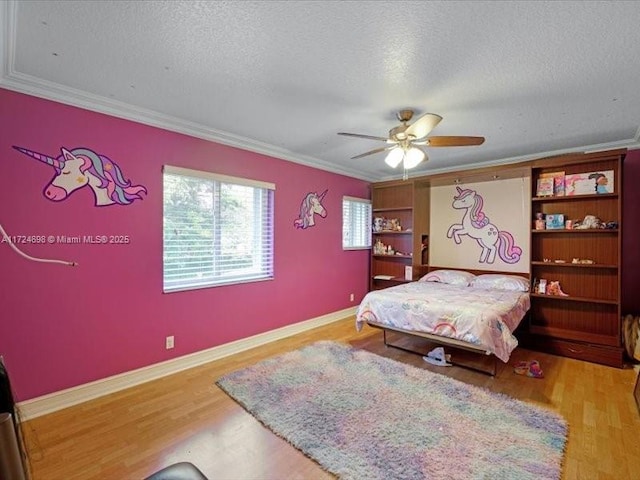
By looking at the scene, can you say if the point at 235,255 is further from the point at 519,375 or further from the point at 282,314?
the point at 519,375

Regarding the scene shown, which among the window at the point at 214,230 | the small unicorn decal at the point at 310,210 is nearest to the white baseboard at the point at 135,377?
the window at the point at 214,230

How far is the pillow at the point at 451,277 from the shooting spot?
436 centimetres

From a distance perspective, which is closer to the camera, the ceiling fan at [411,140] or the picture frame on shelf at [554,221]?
the ceiling fan at [411,140]

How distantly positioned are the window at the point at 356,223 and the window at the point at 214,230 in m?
1.66

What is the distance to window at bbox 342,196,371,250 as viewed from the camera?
17.2 ft

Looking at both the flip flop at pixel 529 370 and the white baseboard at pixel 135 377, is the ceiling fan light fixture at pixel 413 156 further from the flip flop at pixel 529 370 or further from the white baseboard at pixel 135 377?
the white baseboard at pixel 135 377

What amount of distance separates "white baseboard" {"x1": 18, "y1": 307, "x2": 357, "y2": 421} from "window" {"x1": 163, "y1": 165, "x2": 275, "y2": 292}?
2.41 ft

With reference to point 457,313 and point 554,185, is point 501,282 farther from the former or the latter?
point 457,313

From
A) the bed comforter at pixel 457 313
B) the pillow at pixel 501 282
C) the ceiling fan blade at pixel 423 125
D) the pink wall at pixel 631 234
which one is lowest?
the bed comforter at pixel 457 313

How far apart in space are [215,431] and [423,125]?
2.76 meters

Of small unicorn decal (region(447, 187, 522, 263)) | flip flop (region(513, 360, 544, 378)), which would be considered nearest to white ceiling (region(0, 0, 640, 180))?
small unicorn decal (region(447, 187, 522, 263))

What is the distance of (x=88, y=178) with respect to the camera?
2.57 meters

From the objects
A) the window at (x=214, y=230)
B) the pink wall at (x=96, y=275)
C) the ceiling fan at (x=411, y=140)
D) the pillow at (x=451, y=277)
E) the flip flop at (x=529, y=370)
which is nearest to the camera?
the pink wall at (x=96, y=275)

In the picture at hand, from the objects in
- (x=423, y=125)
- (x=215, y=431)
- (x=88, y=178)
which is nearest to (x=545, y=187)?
(x=423, y=125)
